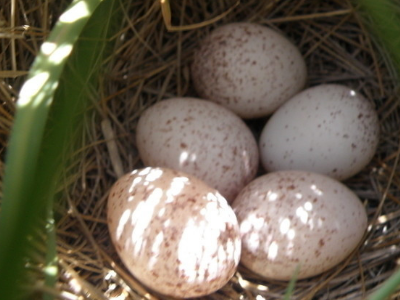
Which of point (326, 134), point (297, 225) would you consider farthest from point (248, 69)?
point (297, 225)

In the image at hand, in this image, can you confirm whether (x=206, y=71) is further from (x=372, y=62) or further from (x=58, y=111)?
(x=58, y=111)

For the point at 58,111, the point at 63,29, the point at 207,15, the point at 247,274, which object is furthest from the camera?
the point at 207,15

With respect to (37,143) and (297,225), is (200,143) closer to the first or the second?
(297,225)

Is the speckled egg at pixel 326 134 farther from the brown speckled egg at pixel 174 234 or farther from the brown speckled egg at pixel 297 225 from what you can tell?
the brown speckled egg at pixel 174 234

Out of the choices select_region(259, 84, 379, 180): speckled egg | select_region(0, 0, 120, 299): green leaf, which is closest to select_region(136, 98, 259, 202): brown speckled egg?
select_region(259, 84, 379, 180): speckled egg

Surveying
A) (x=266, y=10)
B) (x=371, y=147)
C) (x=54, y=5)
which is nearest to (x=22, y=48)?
(x=54, y=5)

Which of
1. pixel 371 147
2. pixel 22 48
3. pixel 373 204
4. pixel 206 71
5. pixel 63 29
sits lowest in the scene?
pixel 373 204

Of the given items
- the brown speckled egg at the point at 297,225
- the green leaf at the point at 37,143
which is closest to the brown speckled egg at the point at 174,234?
the brown speckled egg at the point at 297,225
